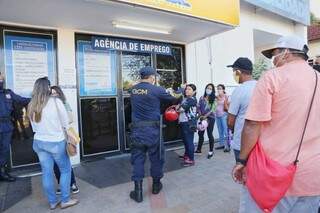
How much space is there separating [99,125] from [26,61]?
2048 mm

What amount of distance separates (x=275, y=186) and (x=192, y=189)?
3408 mm

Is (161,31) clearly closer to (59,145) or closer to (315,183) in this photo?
(59,145)

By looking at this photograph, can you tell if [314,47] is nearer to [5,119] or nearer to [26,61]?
[26,61]

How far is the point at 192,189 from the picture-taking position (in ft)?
17.9

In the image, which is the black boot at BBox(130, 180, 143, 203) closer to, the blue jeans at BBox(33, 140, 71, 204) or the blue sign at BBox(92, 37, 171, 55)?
the blue jeans at BBox(33, 140, 71, 204)

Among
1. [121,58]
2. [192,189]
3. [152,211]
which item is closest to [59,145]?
[152,211]

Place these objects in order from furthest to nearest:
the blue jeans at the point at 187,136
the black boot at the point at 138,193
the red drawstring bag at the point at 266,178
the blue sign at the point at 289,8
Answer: the blue sign at the point at 289,8
the blue jeans at the point at 187,136
the black boot at the point at 138,193
the red drawstring bag at the point at 266,178

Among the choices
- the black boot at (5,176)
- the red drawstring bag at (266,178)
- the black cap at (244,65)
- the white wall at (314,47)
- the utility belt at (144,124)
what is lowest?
the black boot at (5,176)

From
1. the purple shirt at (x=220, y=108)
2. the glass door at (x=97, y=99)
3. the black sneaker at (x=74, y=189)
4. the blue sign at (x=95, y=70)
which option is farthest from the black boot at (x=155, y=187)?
the purple shirt at (x=220, y=108)

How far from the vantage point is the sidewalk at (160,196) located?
182 inches

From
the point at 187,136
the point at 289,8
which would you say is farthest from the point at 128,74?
the point at 289,8

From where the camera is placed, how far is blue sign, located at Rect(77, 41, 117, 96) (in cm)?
718

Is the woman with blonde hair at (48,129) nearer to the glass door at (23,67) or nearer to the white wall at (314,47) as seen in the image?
the glass door at (23,67)

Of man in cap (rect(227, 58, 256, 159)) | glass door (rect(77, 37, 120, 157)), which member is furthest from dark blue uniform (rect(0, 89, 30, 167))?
man in cap (rect(227, 58, 256, 159))
